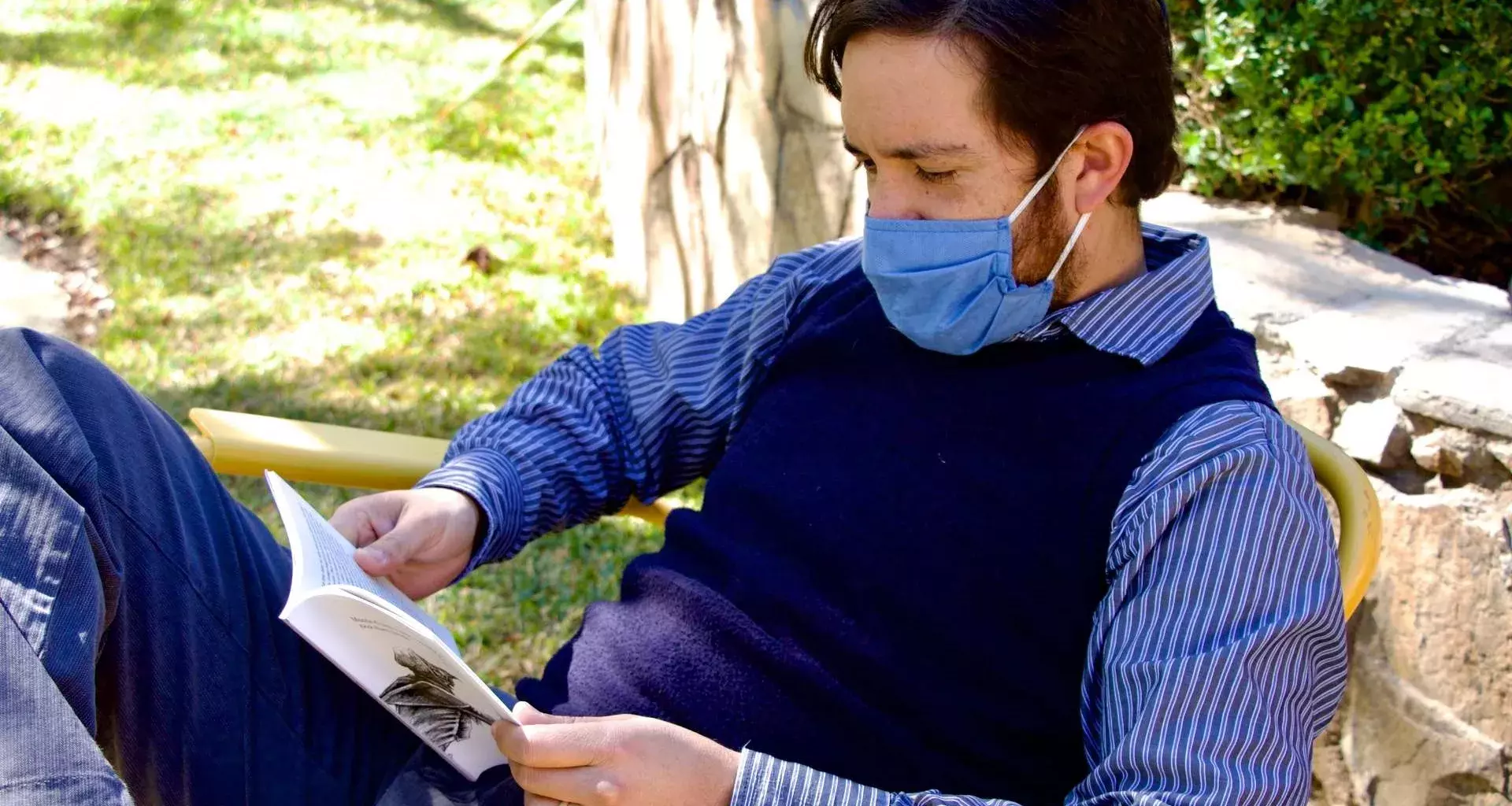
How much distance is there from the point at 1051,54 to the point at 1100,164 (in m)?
0.17

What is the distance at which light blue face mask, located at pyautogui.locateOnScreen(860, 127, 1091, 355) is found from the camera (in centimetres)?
164

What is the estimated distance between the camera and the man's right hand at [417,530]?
176 cm

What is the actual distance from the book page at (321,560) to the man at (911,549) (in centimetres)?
8

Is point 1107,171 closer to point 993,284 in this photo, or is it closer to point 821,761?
point 993,284

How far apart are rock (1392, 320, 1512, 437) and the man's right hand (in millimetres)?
1443

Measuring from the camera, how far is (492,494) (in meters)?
1.87

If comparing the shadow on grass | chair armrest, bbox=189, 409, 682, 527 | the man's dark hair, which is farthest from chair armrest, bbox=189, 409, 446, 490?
the shadow on grass

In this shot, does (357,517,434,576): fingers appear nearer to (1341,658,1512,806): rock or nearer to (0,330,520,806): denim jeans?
(0,330,520,806): denim jeans

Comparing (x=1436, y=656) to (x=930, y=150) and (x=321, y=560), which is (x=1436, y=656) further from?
(x=321, y=560)

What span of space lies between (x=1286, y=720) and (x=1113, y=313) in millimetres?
506

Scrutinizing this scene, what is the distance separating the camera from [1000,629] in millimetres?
1572

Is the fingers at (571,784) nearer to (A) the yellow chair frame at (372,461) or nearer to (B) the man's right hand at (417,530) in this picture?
(B) the man's right hand at (417,530)

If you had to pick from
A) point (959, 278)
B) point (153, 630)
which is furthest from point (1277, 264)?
point (153, 630)

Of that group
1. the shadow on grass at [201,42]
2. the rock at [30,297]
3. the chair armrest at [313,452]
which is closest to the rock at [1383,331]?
the chair armrest at [313,452]
